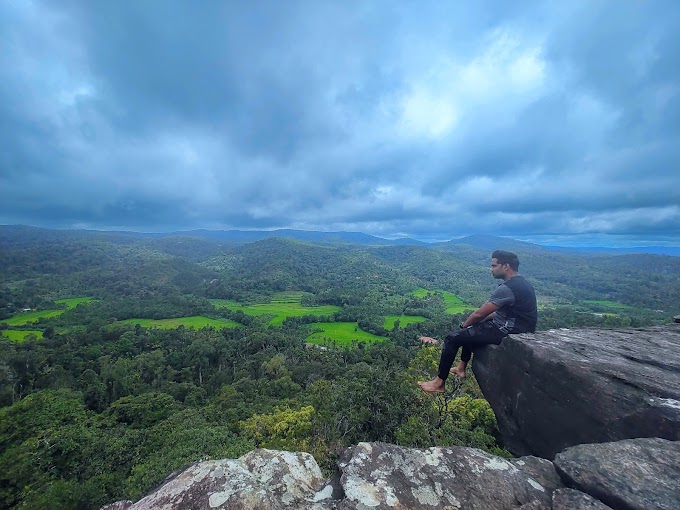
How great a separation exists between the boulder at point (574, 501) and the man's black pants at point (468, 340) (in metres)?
4.18

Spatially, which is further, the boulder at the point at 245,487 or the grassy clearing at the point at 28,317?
the grassy clearing at the point at 28,317

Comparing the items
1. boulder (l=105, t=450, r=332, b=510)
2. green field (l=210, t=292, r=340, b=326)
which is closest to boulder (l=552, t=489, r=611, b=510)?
boulder (l=105, t=450, r=332, b=510)

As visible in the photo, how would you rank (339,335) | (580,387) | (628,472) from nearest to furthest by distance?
1. (628,472)
2. (580,387)
3. (339,335)

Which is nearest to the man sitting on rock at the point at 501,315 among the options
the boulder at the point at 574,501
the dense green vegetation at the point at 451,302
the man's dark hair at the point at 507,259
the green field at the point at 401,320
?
the man's dark hair at the point at 507,259

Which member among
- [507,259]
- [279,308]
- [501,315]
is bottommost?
[279,308]

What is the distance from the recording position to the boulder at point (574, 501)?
9.75ft

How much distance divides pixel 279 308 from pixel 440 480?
129 m

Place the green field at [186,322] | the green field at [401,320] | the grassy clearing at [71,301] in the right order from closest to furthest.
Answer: the green field at [186,322] < the green field at [401,320] < the grassy clearing at [71,301]

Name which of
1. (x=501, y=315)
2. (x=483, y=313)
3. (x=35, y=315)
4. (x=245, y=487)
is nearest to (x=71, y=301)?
(x=35, y=315)

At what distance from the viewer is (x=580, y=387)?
17.4 feet

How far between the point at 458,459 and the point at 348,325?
102 metres

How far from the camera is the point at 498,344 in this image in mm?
7297

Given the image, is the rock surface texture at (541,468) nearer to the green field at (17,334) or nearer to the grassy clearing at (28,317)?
the green field at (17,334)

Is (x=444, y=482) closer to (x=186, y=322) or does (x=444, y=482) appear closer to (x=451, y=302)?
(x=186, y=322)
